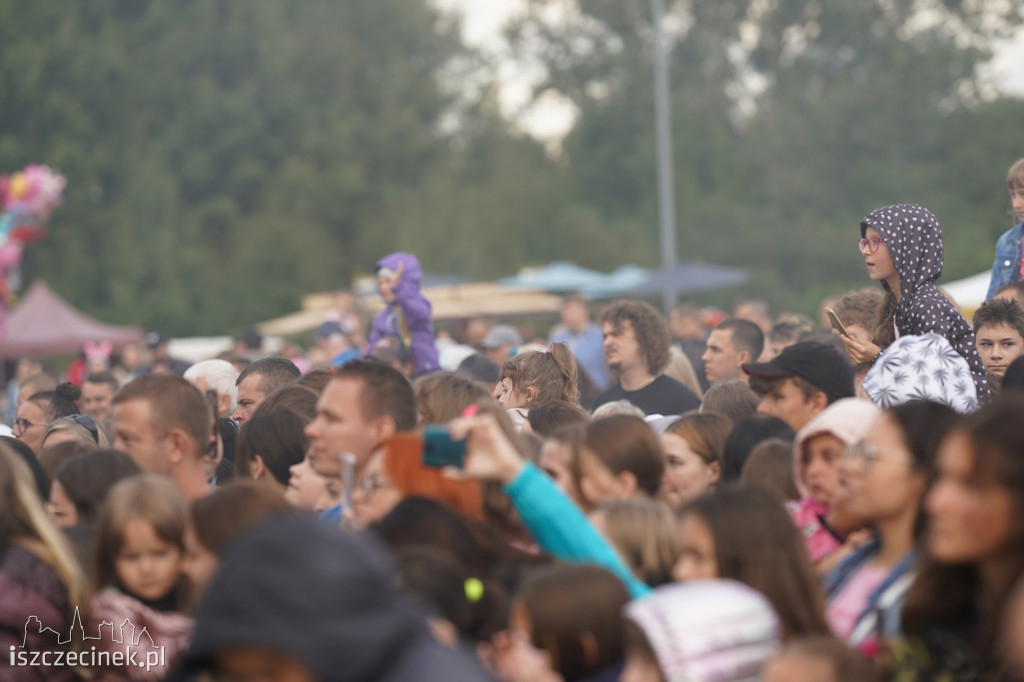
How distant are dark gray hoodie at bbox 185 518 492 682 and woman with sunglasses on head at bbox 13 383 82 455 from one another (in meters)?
6.31

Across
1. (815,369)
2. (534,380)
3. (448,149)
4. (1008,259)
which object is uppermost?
(448,149)

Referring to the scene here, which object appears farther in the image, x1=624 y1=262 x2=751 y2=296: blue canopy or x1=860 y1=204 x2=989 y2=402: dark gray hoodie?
x1=624 y1=262 x2=751 y2=296: blue canopy

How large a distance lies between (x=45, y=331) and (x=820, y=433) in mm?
24932

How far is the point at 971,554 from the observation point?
304 cm

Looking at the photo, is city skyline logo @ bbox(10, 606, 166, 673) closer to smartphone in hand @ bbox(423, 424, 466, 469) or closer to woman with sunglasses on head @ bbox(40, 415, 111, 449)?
smartphone in hand @ bbox(423, 424, 466, 469)

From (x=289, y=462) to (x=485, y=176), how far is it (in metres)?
44.2

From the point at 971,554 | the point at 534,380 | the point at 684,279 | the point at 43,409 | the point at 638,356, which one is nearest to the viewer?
the point at 971,554

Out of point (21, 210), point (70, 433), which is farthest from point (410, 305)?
point (21, 210)

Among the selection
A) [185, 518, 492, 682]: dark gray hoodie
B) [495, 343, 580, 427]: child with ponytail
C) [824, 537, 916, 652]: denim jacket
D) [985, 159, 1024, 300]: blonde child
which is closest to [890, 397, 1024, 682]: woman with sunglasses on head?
[824, 537, 916, 652]: denim jacket

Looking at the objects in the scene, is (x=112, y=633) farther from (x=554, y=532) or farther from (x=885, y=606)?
(x=885, y=606)

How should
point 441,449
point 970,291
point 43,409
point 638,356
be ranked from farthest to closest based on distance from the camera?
point 970,291 → point 43,409 → point 638,356 → point 441,449

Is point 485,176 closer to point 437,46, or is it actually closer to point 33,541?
point 437,46

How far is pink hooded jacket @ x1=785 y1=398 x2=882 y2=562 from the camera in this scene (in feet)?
13.8

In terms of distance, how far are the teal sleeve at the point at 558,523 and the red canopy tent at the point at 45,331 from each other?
943 inches
